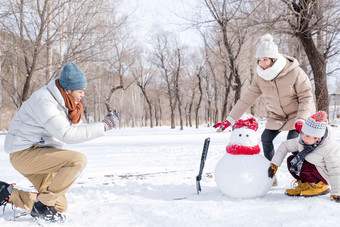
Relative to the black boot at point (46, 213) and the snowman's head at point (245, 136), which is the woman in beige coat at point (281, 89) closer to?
the snowman's head at point (245, 136)

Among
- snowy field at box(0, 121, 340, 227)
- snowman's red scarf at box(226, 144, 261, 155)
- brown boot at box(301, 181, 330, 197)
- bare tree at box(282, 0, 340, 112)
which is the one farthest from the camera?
bare tree at box(282, 0, 340, 112)

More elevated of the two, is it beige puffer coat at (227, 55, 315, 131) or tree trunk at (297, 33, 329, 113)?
tree trunk at (297, 33, 329, 113)

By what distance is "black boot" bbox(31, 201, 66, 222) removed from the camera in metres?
2.36

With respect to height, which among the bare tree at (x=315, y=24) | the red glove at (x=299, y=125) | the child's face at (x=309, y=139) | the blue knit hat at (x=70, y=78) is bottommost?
the child's face at (x=309, y=139)

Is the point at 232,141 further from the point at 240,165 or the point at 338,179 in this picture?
the point at 338,179

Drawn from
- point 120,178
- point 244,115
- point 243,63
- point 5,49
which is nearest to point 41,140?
point 120,178

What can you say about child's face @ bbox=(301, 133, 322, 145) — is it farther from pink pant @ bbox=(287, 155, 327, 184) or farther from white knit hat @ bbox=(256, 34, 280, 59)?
white knit hat @ bbox=(256, 34, 280, 59)

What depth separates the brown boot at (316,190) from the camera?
8.94 ft

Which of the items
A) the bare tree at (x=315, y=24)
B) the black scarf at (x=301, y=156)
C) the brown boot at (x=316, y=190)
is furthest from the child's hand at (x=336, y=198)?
the bare tree at (x=315, y=24)

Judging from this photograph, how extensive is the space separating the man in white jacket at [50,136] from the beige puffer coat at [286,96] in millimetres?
1771

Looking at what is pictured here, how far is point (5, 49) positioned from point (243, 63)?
14934 millimetres

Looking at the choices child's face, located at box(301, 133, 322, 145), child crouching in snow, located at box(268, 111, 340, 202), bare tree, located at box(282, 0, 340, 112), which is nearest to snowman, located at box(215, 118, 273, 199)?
child crouching in snow, located at box(268, 111, 340, 202)

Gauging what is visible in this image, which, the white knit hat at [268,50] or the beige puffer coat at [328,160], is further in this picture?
the white knit hat at [268,50]

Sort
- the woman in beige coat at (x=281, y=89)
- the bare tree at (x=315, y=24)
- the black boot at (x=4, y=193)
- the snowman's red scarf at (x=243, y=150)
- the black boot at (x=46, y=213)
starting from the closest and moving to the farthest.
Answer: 1. the black boot at (x=46, y=213)
2. the black boot at (x=4, y=193)
3. the snowman's red scarf at (x=243, y=150)
4. the woman in beige coat at (x=281, y=89)
5. the bare tree at (x=315, y=24)
